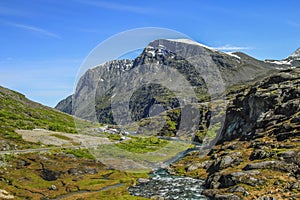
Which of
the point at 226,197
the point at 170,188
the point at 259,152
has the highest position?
the point at 259,152

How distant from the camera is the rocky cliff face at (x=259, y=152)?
71312 millimetres

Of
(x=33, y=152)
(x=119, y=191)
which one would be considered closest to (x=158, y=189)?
(x=119, y=191)

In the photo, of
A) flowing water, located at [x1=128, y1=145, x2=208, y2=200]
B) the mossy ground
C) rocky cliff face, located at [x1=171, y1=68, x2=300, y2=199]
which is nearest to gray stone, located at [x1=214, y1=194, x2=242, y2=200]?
rocky cliff face, located at [x1=171, y1=68, x2=300, y2=199]

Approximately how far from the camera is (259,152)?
92.9m

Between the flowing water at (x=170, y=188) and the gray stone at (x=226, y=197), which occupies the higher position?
the gray stone at (x=226, y=197)

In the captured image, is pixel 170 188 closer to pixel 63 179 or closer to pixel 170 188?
pixel 170 188

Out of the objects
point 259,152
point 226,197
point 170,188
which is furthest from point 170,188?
point 259,152

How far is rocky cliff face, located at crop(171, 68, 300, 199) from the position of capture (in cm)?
7131

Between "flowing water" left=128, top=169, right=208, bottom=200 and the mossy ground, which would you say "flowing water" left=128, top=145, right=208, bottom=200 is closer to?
"flowing water" left=128, top=169, right=208, bottom=200

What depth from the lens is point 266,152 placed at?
297 feet

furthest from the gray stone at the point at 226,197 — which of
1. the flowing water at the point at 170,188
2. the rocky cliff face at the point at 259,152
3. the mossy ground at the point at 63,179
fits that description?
the mossy ground at the point at 63,179

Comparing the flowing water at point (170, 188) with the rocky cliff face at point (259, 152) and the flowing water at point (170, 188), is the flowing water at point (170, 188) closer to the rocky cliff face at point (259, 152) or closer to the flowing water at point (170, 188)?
the flowing water at point (170, 188)

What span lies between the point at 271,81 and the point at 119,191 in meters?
113

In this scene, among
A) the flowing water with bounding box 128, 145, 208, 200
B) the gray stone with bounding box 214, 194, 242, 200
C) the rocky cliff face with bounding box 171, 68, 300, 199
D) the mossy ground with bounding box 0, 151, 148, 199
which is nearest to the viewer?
the gray stone with bounding box 214, 194, 242, 200
